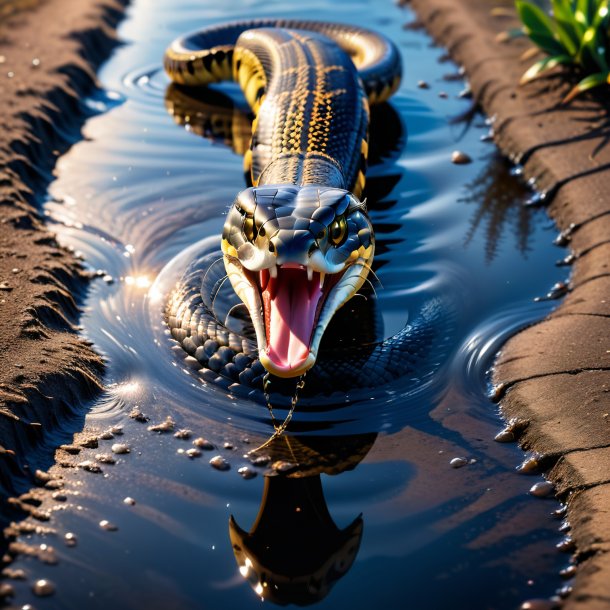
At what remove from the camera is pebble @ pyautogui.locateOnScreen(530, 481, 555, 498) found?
141 inches

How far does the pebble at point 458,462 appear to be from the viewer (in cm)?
375

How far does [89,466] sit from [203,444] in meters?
0.46

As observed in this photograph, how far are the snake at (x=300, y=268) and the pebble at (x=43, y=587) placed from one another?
1.14m

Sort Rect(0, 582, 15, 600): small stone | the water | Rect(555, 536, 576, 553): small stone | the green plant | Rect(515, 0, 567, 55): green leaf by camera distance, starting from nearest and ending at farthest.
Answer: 1. Rect(0, 582, 15, 600): small stone
2. the water
3. Rect(555, 536, 576, 553): small stone
4. the green plant
5. Rect(515, 0, 567, 55): green leaf

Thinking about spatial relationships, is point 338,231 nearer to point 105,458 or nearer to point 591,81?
point 105,458

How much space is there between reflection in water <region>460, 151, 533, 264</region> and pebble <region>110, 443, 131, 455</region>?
2.53m

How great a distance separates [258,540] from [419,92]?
17.7 feet

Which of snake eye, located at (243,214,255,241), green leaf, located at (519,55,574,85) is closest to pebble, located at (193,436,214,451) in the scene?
snake eye, located at (243,214,255,241)

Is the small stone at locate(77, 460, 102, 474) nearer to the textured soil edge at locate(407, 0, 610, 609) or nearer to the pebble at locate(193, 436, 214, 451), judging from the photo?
the pebble at locate(193, 436, 214, 451)

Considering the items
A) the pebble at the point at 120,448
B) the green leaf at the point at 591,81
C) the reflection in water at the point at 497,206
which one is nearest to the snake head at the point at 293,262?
the pebble at the point at 120,448

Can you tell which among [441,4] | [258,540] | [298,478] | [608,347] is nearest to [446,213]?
[608,347]

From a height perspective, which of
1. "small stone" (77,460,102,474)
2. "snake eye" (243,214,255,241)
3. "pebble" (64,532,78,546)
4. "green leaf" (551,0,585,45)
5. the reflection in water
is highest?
"snake eye" (243,214,255,241)

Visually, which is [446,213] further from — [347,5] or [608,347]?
[347,5]

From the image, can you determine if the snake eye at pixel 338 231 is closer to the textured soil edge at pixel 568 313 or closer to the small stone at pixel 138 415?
the textured soil edge at pixel 568 313
